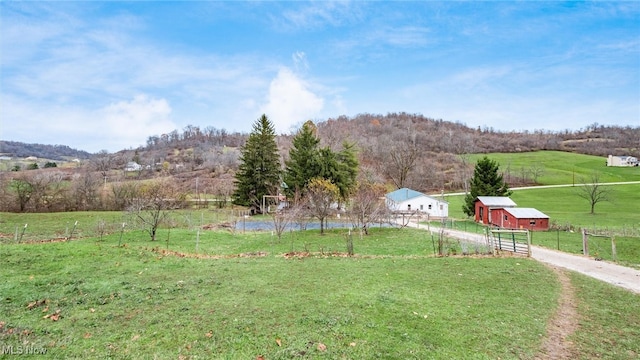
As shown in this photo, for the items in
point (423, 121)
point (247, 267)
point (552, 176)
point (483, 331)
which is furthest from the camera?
point (423, 121)

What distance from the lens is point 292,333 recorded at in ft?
19.6

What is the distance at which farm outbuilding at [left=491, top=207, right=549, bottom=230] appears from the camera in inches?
1240

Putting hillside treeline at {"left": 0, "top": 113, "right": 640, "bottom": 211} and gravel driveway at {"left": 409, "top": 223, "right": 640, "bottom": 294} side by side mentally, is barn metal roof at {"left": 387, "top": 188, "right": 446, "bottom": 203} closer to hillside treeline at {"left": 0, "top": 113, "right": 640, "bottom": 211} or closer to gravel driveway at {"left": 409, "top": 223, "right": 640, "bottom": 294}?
hillside treeline at {"left": 0, "top": 113, "right": 640, "bottom": 211}

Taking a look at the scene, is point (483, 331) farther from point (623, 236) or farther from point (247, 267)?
point (623, 236)

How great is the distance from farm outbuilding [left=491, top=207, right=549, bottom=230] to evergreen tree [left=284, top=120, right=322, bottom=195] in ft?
66.5

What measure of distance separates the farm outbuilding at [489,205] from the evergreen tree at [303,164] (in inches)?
731

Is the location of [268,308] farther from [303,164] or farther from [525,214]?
[303,164]

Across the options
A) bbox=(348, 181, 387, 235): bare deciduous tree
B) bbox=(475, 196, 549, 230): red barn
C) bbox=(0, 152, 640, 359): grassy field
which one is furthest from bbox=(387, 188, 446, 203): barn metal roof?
bbox=(0, 152, 640, 359): grassy field

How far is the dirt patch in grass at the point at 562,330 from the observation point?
5645 millimetres

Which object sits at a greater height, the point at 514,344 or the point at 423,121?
the point at 423,121

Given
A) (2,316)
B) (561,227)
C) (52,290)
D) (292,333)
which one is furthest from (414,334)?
(561,227)

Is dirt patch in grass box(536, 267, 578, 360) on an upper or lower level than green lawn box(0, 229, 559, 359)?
lower

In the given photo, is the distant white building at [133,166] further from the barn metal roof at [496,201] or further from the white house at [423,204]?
the barn metal roof at [496,201]

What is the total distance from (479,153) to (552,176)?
26.1 meters
